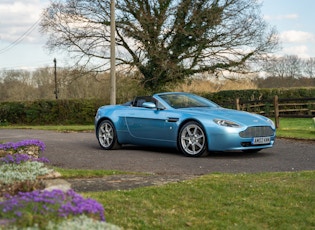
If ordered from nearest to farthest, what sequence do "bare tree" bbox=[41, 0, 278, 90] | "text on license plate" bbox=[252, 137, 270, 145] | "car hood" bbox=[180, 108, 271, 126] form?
"car hood" bbox=[180, 108, 271, 126]
"text on license plate" bbox=[252, 137, 270, 145]
"bare tree" bbox=[41, 0, 278, 90]

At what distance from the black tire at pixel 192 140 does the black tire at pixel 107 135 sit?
201 centimetres

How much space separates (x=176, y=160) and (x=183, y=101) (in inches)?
81.7

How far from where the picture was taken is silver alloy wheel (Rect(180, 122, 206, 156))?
10031mm

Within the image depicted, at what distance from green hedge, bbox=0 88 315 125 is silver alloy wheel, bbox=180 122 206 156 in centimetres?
2181

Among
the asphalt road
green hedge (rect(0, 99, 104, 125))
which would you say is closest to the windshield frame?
the asphalt road

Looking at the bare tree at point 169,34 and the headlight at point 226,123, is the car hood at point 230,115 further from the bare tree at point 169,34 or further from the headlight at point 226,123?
the bare tree at point 169,34

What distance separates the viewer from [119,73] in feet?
98.4

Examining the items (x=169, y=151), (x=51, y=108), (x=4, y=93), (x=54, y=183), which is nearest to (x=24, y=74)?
(x=4, y=93)

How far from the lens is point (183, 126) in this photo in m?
10.3

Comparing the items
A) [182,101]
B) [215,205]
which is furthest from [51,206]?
[182,101]

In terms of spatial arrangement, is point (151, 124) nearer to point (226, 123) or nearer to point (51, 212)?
point (226, 123)

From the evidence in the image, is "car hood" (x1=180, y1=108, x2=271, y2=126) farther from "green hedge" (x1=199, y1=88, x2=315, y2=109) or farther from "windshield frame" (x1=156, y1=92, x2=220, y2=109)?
"green hedge" (x1=199, y1=88, x2=315, y2=109)

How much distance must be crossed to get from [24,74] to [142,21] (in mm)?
42574

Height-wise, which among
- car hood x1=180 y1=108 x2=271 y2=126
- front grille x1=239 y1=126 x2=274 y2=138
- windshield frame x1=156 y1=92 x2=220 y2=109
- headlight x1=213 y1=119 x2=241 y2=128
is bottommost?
front grille x1=239 y1=126 x2=274 y2=138
